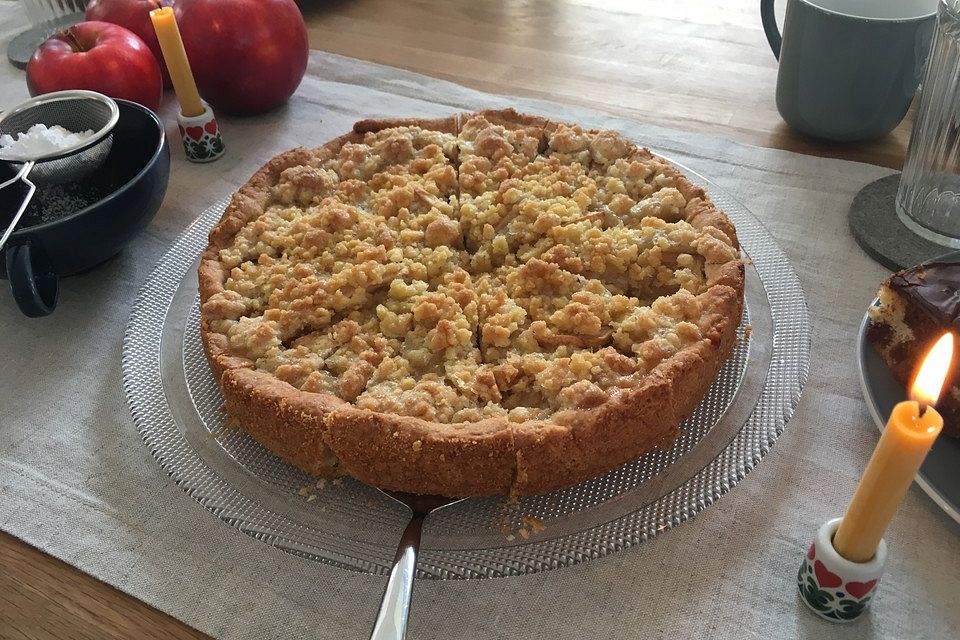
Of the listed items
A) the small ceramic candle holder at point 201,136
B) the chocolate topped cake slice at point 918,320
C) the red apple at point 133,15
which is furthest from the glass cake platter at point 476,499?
the red apple at point 133,15

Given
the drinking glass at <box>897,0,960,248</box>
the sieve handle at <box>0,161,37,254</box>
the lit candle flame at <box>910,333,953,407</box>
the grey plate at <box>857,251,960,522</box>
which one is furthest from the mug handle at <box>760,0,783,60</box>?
the sieve handle at <box>0,161,37,254</box>

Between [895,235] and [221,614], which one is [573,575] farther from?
[895,235]

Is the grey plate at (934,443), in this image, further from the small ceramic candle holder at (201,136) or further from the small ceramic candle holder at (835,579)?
the small ceramic candle holder at (201,136)

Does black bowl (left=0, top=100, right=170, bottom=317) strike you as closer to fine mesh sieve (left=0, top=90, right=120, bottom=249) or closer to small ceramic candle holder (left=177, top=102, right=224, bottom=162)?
fine mesh sieve (left=0, top=90, right=120, bottom=249)

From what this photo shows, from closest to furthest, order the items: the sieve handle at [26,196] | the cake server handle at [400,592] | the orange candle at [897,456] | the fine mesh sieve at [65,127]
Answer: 1. the orange candle at [897,456]
2. the cake server handle at [400,592]
3. the sieve handle at [26,196]
4. the fine mesh sieve at [65,127]

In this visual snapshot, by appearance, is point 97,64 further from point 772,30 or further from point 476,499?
point 772,30

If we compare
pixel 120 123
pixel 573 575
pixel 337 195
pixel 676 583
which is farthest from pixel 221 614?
pixel 120 123
